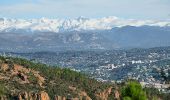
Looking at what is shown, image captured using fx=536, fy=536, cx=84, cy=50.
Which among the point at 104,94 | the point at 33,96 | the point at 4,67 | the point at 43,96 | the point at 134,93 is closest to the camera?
→ the point at 134,93

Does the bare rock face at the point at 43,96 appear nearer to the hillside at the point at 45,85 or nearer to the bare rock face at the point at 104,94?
the hillside at the point at 45,85

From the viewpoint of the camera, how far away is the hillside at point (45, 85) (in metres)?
151

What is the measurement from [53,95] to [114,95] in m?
23.0

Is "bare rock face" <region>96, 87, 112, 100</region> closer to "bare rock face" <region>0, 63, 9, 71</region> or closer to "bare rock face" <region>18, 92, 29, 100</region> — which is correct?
"bare rock face" <region>18, 92, 29, 100</region>

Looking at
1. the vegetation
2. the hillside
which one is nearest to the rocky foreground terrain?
the hillside

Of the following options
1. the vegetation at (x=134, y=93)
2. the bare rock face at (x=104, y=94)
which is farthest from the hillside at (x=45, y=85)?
the vegetation at (x=134, y=93)

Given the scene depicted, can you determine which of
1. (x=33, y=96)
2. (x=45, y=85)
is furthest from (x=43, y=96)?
(x=45, y=85)

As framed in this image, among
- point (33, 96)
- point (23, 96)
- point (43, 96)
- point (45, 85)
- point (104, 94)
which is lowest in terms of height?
point (104, 94)

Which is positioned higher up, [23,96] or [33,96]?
[23,96]

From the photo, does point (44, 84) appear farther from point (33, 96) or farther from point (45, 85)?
point (33, 96)

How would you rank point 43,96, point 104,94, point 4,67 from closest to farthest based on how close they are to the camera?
point 43,96 → point 4,67 → point 104,94

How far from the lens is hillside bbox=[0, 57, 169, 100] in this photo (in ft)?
494

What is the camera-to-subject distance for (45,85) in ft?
550

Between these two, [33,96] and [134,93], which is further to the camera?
[33,96]
